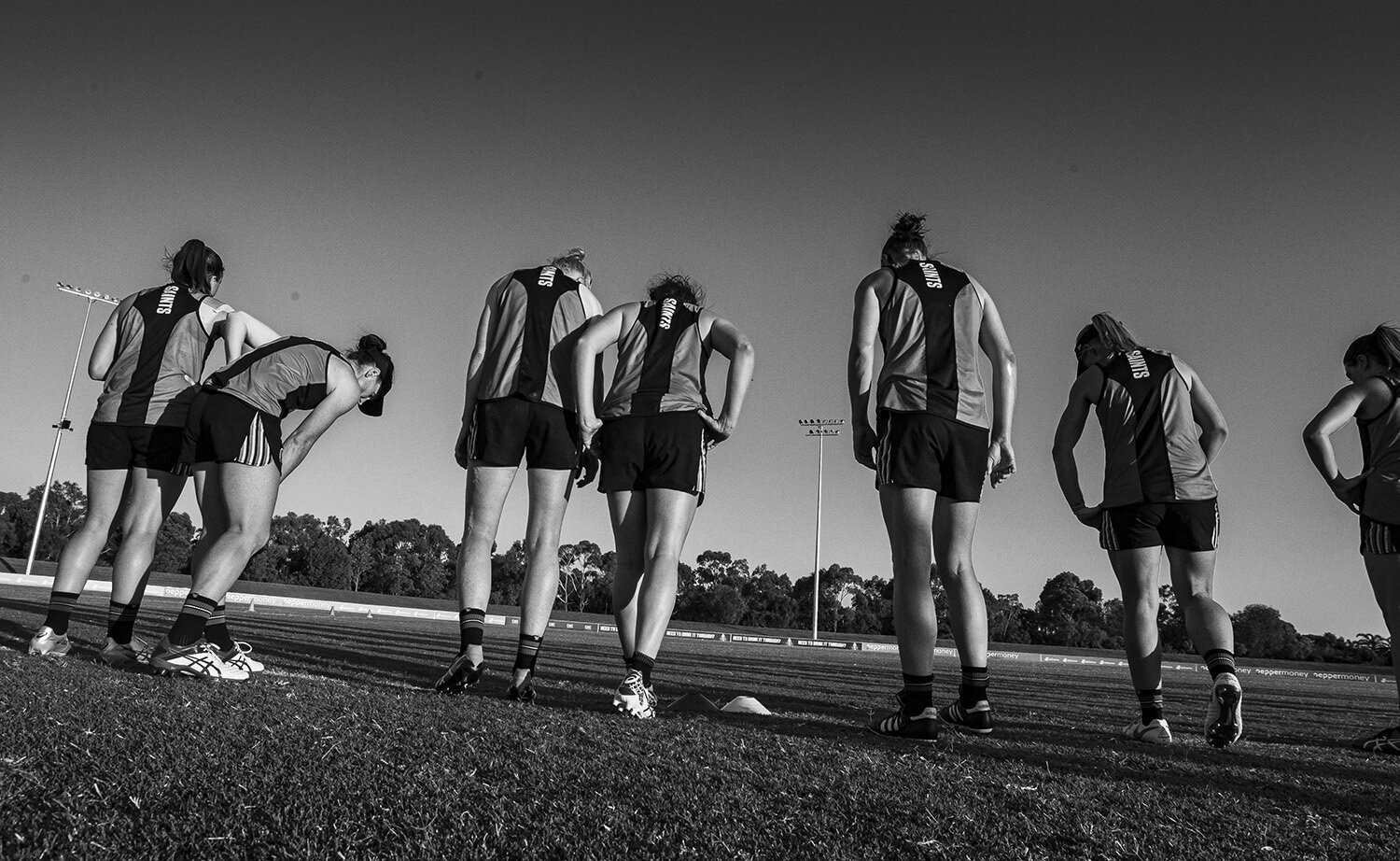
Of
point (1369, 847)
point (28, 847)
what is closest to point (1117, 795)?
point (1369, 847)

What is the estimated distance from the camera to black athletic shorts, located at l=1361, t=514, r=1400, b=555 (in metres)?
4.96

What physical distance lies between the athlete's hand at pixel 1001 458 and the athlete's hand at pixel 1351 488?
2.56 m

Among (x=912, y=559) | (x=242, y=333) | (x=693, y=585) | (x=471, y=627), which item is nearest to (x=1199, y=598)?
(x=912, y=559)

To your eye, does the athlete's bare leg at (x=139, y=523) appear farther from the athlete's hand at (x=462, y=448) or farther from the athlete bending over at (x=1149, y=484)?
the athlete bending over at (x=1149, y=484)

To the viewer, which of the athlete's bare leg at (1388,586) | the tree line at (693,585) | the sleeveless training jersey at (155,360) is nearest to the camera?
the athlete's bare leg at (1388,586)

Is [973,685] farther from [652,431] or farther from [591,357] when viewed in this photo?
[591,357]

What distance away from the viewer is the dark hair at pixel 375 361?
4.86 metres

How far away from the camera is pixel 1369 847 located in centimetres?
191

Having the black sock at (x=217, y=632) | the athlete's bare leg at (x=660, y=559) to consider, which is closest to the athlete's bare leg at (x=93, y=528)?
the black sock at (x=217, y=632)

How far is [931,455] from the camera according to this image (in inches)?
157

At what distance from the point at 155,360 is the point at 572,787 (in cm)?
451

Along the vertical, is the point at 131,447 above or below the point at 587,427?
below

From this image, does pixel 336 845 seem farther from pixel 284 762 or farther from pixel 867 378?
pixel 867 378

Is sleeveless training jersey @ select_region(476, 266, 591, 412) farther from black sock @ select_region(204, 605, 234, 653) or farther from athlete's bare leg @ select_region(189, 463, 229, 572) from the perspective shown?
black sock @ select_region(204, 605, 234, 653)
